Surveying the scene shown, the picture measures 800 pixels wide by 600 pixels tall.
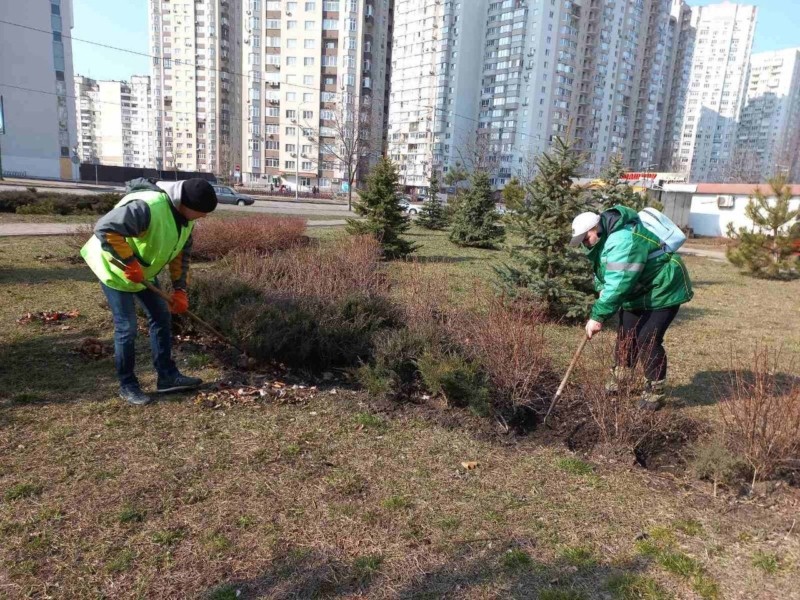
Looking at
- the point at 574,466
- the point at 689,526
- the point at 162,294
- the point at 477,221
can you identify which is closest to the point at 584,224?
the point at 574,466

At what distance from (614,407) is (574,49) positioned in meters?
74.9

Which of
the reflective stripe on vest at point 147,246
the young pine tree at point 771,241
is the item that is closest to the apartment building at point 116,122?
the young pine tree at point 771,241

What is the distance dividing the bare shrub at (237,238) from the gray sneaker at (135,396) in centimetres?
555

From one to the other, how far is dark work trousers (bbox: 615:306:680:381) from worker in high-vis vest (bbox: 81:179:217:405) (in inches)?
121

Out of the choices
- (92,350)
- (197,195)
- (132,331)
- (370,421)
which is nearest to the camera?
(197,195)

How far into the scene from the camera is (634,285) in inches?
146

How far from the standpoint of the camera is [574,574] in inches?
90.2

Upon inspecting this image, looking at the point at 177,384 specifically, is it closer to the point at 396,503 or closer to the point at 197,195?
the point at 197,195

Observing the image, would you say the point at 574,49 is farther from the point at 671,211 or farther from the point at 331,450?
the point at 331,450

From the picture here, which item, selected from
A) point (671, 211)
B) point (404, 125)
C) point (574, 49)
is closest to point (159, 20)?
point (404, 125)

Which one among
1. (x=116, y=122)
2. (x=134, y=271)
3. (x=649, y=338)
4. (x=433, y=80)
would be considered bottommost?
(x=649, y=338)

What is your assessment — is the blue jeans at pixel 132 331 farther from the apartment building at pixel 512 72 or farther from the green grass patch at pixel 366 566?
the apartment building at pixel 512 72

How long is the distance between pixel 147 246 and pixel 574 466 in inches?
118

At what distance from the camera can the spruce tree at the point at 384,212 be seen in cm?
1109
